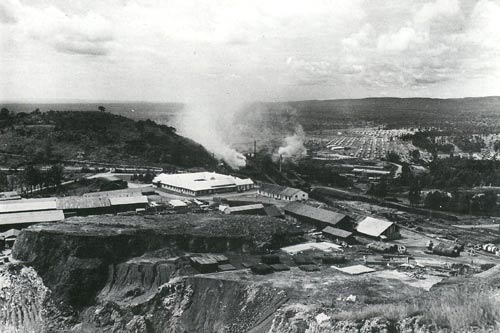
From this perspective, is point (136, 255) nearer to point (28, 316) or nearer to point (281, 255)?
point (28, 316)

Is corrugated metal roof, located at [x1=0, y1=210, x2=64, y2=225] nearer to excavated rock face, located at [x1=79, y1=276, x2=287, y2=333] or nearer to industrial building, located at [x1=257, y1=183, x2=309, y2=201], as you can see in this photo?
excavated rock face, located at [x1=79, y1=276, x2=287, y2=333]

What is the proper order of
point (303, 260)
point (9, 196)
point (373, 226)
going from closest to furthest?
point (303, 260)
point (373, 226)
point (9, 196)

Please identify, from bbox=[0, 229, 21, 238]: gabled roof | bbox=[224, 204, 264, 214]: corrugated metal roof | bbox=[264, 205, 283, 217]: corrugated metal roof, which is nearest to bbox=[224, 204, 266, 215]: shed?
bbox=[224, 204, 264, 214]: corrugated metal roof

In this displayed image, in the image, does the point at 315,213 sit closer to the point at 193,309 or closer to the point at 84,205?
the point at 193,309

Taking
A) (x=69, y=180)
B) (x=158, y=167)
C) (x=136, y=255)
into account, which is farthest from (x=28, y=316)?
(x=158, y=167)

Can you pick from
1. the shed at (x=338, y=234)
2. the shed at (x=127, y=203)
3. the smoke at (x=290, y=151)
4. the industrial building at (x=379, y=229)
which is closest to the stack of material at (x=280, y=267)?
the shed at (x=338, y=234)

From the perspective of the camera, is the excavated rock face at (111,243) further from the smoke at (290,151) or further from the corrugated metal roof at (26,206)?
the smoke at (290,151)

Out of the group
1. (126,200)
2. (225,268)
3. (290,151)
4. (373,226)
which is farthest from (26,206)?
(290,151)
